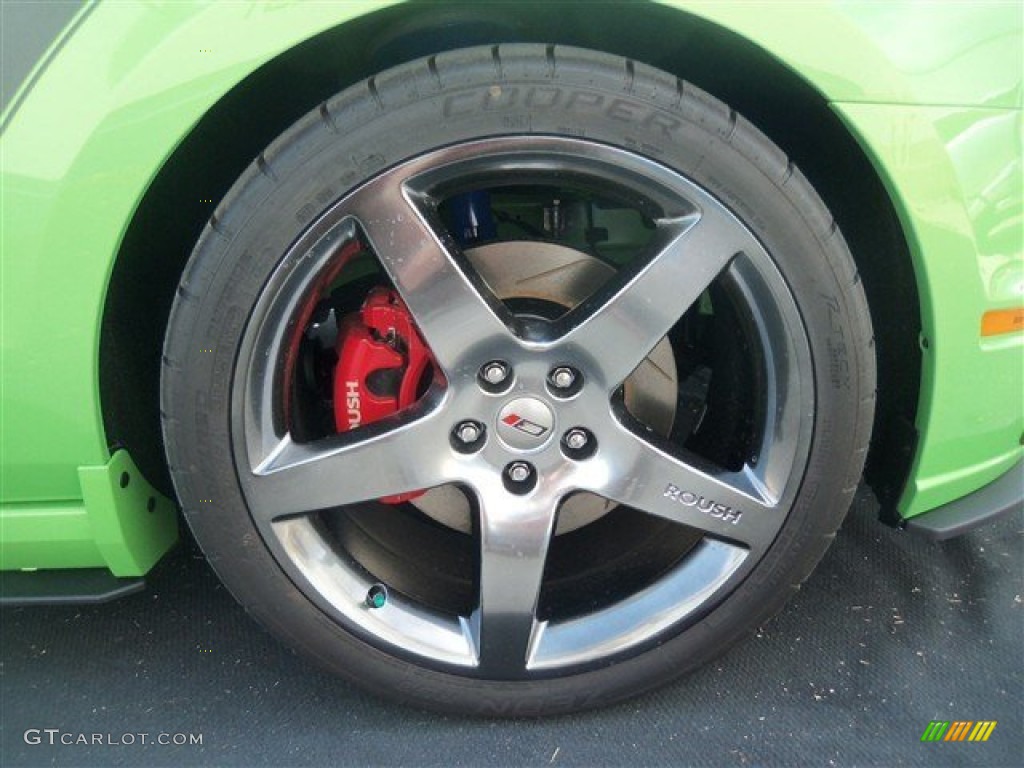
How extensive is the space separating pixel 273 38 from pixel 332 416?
65 centimetres

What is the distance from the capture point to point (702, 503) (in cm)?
115

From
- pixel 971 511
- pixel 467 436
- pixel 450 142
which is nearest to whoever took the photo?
pixel 450 142

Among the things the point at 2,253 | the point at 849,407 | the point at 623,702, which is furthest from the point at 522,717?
the point at 2,253

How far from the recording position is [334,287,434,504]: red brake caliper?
1.23m

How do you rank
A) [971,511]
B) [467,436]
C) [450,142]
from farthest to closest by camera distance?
[971,511] → [467,436] → [450,142]

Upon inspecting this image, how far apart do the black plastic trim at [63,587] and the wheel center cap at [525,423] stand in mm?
598

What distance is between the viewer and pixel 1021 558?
1.57 metres

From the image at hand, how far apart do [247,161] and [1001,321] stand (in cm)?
109

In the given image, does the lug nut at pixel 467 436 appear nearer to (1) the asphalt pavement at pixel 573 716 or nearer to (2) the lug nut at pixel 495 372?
(2) the lug nut at pixel 495 372

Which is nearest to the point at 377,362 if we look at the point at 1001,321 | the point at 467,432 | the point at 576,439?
the point at 467,432

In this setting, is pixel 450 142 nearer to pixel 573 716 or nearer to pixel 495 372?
pixel 495 372

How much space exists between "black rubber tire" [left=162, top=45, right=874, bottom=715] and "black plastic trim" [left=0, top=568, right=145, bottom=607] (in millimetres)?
178

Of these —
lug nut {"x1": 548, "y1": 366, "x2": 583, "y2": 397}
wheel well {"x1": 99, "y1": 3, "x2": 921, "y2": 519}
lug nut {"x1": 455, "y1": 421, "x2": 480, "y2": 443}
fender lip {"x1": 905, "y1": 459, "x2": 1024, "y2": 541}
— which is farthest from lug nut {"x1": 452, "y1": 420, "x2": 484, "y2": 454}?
fender lip {"x1": 905, "y1": 459, "x2": 1024, "y2": 541}

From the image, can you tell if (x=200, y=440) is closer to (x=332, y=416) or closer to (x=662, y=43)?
(x=332, y=416)
